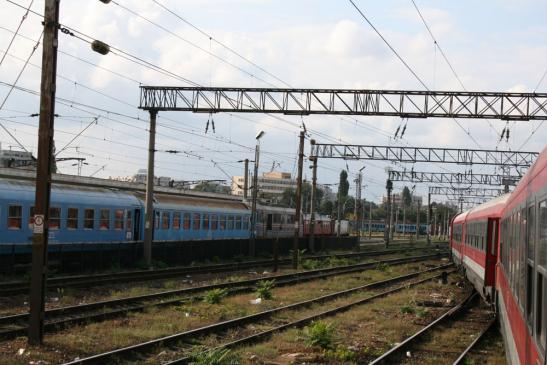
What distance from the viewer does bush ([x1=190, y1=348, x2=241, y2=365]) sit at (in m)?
9.78

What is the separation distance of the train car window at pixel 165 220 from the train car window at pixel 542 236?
91.9 feet

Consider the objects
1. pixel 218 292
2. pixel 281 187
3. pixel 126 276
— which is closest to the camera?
pixel 218 292

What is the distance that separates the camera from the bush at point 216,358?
385 inches

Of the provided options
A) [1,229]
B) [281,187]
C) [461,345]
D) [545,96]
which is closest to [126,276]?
[1,229]

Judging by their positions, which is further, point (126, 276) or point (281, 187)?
point (281, 187)

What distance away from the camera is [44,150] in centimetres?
1133

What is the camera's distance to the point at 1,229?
70.3 feet

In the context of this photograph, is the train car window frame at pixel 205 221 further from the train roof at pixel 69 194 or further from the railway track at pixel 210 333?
the railway track at pixel 210 333

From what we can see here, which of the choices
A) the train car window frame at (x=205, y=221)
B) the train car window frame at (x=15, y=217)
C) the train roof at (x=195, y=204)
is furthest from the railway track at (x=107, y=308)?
the train car window frame at (x=205, y=221)

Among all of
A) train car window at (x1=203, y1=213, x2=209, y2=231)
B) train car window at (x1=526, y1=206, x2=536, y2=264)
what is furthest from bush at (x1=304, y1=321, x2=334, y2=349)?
train car window at (x1=203, y1=213, x2=209, y2=231)

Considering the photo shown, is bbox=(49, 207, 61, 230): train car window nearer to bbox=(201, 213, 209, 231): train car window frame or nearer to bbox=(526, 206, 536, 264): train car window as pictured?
bbox=(201, 213, 209, 231): train car window frame

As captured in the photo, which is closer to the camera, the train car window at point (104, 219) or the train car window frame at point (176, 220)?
the train car window at point (104, 219)

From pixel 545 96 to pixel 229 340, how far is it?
728 inches

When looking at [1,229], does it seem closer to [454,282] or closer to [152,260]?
[152,260]
